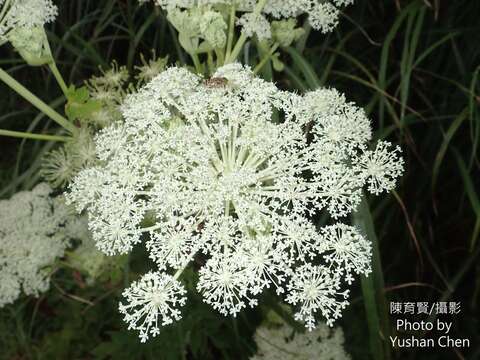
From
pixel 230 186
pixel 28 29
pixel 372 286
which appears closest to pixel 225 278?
pixel 230 186

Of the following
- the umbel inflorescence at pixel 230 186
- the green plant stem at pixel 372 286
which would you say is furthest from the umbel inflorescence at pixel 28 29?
the green plant stem at pixel 372 286

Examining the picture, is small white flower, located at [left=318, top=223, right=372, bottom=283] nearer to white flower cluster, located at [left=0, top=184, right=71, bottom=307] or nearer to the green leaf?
the green leaf

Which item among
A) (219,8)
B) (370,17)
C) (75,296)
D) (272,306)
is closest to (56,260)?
(75,296)

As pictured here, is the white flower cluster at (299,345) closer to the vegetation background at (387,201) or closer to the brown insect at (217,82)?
the vegetation background at (387,201)

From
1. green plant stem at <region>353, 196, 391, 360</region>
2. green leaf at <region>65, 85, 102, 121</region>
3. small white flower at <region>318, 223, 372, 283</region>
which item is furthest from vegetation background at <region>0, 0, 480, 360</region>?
green leaf at <region>65, 85, 102, 121</region>

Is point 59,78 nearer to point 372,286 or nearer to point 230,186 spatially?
point 230,186

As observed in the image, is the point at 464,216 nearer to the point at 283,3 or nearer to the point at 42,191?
the point at 283,3
